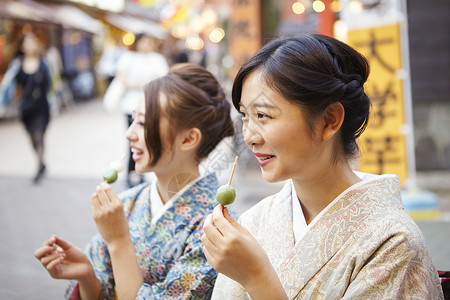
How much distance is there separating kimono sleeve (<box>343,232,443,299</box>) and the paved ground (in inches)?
31.7

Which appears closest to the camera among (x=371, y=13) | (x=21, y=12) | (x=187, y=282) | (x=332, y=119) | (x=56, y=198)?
(x=332, y=119)

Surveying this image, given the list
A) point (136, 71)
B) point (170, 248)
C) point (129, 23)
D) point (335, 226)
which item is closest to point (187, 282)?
point (170, 248)

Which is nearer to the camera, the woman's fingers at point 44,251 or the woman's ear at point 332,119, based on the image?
the woman's ear at point 332,119

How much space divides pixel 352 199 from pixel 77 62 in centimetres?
2084

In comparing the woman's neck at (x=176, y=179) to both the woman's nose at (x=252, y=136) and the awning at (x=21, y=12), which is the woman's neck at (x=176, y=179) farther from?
the awning at (x=21, y=12)

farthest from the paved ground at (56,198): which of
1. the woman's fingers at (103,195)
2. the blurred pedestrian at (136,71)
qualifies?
the blurred pedestrian at (136,71)

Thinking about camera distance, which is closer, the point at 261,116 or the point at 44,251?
the point at 261,116

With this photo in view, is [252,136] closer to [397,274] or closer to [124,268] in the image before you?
[397,274]

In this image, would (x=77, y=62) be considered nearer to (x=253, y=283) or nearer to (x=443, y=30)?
(x=443, y=30)

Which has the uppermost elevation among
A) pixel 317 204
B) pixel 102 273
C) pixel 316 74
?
pixel 316 74

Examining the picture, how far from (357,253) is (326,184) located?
29 centimetres

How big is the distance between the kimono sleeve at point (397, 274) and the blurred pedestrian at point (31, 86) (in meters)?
6.98

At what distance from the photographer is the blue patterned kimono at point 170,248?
204 cm

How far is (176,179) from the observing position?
2326mm
